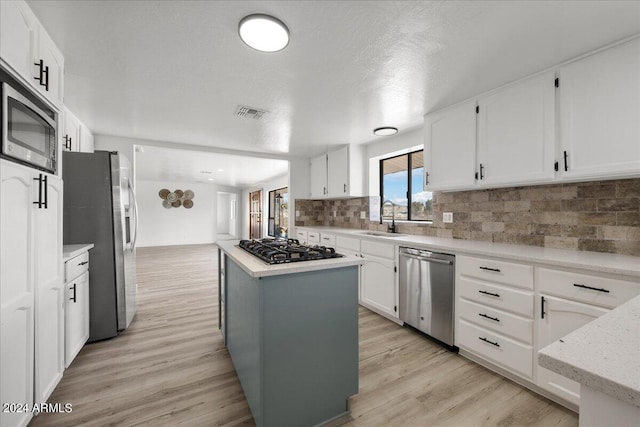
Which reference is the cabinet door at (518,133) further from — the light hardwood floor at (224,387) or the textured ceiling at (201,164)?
the textured ceiling at (201,164)

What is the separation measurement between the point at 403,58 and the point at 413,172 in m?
1.92

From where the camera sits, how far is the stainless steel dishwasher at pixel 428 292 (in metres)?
2.23

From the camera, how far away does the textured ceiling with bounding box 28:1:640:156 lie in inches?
53.4

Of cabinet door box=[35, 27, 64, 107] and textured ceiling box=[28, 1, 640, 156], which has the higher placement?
textured ceiling box=[28, 1, 640, 156]

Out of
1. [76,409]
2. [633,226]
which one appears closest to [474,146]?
[633,226]

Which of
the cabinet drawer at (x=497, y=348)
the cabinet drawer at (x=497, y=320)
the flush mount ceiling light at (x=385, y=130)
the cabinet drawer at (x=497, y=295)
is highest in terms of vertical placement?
Result: the flush mount ceiling light at (x=385, y=130)

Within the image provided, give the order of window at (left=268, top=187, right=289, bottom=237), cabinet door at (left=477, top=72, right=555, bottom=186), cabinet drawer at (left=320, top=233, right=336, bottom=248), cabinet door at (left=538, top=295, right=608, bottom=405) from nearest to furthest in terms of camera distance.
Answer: cabinet door at (left=538, top=295, right=608, bottom=405) → cabinet door at (left=477, top=72, right=555, bottom=186) → cabinet drawer at (left=320, top=233, right=336, bottom=248) → window at (left=268, top=187, right=289, bottom=237)

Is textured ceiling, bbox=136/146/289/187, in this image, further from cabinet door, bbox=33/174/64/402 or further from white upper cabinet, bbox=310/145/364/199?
cabinet door, bbox=33/174/64/402

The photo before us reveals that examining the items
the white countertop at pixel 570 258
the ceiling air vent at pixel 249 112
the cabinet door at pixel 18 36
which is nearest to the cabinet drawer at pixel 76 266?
the cabinet door at pixel 18 36

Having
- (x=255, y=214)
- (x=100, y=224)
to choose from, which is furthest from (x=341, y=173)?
(x=255, y=214)

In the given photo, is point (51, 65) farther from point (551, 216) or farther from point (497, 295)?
point (551, 216)

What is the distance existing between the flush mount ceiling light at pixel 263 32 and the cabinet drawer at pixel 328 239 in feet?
8.46

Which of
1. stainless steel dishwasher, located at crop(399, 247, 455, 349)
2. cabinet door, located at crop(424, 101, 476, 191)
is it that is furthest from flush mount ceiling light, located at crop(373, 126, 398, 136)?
stainless steel dishwasher, located at crop(399, 247, 455, 349)

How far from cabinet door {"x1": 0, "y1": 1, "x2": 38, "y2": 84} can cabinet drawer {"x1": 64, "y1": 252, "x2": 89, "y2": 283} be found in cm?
120
